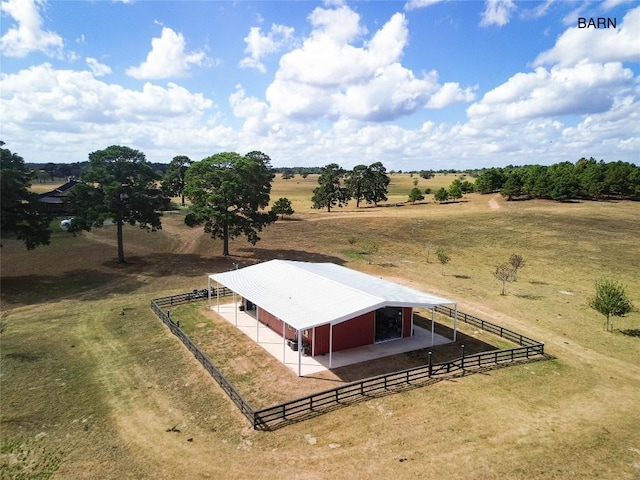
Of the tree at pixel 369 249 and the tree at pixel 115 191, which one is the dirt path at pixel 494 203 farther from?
the tree at pixel 115 191

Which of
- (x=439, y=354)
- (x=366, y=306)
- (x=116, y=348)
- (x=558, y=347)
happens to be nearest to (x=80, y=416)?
(x=116, y=348)

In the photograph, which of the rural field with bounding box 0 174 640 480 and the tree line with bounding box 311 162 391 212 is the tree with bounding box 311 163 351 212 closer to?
the tree line with bounding box 311 162 391 212

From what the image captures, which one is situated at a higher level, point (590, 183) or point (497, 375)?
point (590, 183)

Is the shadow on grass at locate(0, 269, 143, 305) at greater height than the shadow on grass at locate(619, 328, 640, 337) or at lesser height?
greater

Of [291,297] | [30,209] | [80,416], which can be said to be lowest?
[80,416]

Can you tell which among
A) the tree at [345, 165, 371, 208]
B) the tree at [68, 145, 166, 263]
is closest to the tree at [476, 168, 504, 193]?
the tree at [345, 165, 371, 208]

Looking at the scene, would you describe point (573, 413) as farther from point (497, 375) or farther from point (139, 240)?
point (139, 240)
